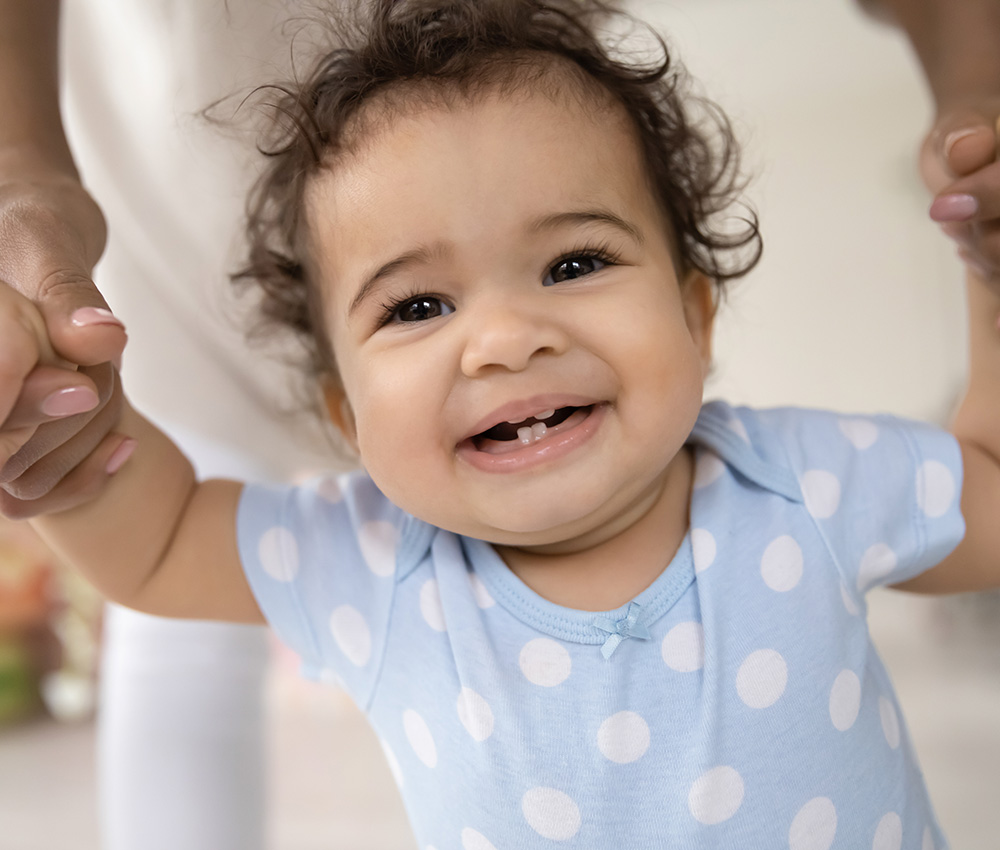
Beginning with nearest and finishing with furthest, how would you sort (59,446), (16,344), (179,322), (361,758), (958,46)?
(16,344)
(59,446)
(958,46)
(179,322)
(361,758)

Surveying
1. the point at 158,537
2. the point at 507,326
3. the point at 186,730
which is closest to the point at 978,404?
the point at 507,326

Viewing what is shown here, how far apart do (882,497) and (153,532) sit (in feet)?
1.75

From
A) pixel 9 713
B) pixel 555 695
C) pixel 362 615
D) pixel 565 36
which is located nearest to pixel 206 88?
pixel 565 36

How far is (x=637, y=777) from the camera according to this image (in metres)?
0.62

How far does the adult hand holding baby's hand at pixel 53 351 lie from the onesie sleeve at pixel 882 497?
483 millimetres

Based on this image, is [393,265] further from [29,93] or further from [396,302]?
[29,93]

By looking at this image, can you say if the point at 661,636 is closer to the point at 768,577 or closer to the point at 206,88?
the point at 768,577

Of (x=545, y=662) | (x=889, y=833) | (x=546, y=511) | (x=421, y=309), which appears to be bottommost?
(x=889, y=833)

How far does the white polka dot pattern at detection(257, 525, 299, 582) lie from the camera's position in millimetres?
729

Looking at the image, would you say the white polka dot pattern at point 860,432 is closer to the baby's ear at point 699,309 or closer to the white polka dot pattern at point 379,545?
the baby's ear at point 699,309

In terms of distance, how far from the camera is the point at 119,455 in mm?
649

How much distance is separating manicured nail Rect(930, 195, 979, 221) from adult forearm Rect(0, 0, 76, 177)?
629 millimetres

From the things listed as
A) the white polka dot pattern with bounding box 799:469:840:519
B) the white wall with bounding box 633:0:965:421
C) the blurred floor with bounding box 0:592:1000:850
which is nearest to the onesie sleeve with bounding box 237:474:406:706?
the white polka dot pattern with bounding box 799:469:840:519

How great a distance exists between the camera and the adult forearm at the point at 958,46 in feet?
2.65
